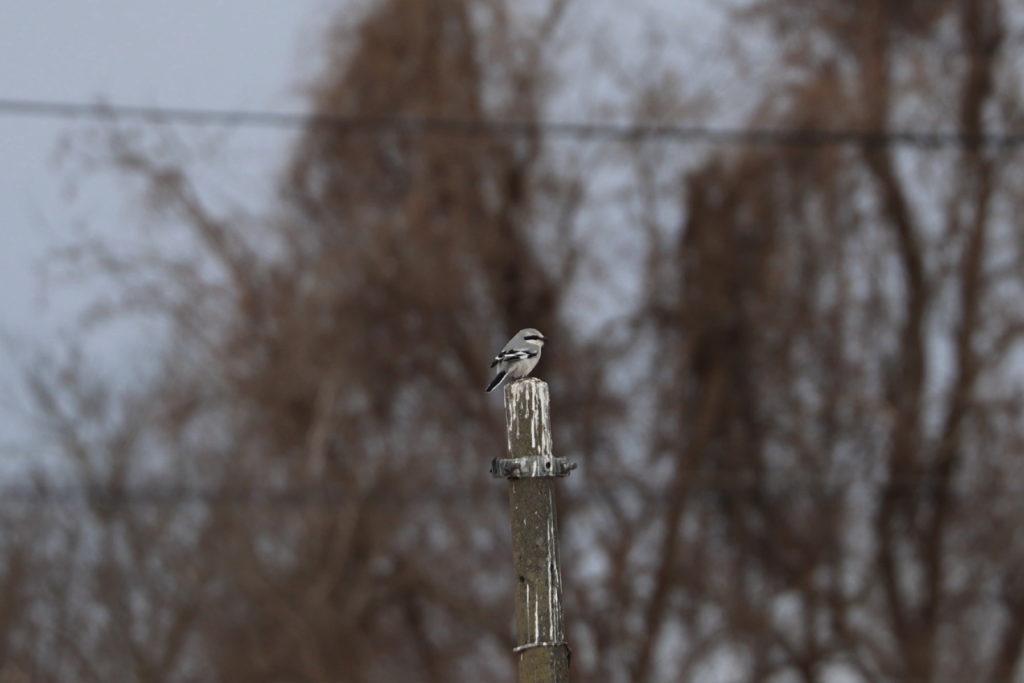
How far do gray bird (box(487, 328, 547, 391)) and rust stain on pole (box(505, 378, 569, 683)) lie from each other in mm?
745

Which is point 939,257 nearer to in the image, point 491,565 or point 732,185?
point 732,185

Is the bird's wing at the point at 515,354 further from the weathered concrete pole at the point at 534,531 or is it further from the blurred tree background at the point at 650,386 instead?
the blurred tree background at the point at 650,386

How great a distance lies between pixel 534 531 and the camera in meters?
6.16

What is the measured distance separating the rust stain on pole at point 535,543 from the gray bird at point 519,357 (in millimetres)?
745

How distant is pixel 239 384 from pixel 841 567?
26.0ft

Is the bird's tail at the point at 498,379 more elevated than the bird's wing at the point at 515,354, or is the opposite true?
the bird's wing at the point at 515,354

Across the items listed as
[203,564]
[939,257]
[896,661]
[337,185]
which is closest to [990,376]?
[939,257]

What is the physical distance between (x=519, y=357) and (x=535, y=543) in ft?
3.52

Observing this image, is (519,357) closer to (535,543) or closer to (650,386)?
(535,543)

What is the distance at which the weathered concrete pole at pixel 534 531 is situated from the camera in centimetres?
604

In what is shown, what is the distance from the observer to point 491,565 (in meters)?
23.6

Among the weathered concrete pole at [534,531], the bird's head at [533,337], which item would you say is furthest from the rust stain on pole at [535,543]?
the bird's head at [533,337]

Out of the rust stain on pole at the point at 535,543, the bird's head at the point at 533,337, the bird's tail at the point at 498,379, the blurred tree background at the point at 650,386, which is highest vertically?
the blurred tree background at the point at 650,386

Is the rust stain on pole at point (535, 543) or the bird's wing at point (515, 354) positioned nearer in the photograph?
the rust stain on pole at point (535, 543)
